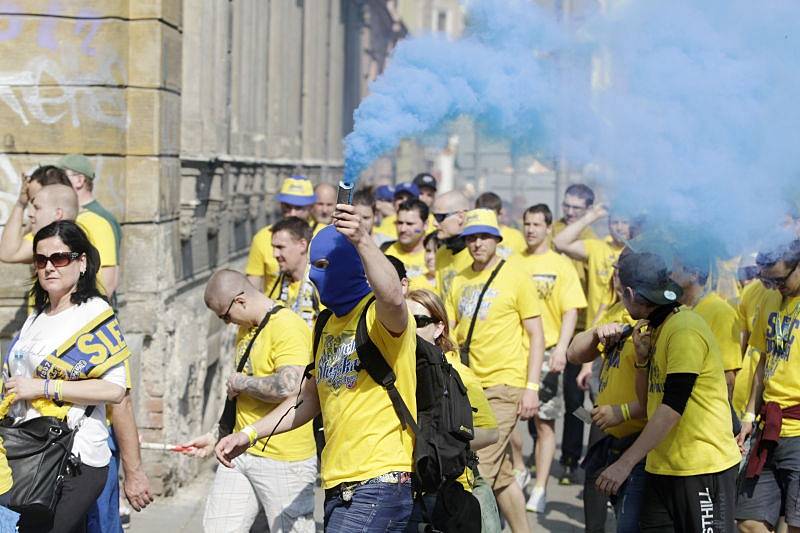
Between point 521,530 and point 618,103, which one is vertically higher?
point 618,103

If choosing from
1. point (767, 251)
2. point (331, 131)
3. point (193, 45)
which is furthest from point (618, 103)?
point (331, 131)

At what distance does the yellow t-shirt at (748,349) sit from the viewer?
6.69 meters

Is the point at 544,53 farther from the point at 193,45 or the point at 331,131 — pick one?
the point at 331,131

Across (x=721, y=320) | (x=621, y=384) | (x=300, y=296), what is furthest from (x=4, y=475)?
(x=721, y=320)

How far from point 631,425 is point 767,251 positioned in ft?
3.36

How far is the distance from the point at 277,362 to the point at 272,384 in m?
0.12

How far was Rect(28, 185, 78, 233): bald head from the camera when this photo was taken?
233 inches

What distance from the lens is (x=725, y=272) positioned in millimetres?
7094

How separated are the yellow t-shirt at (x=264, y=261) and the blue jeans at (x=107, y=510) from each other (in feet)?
10.7

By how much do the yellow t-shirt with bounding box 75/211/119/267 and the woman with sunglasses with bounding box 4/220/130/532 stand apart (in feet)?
4.15

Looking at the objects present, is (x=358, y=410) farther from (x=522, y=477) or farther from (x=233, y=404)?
(x=522, y=477)

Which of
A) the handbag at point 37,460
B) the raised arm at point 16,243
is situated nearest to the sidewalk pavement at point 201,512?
the raised arm at point 16,243

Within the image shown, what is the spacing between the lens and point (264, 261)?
8.59 m

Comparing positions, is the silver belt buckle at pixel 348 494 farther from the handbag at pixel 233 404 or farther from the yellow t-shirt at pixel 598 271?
the yellow t-shirt at pixel 598 271
